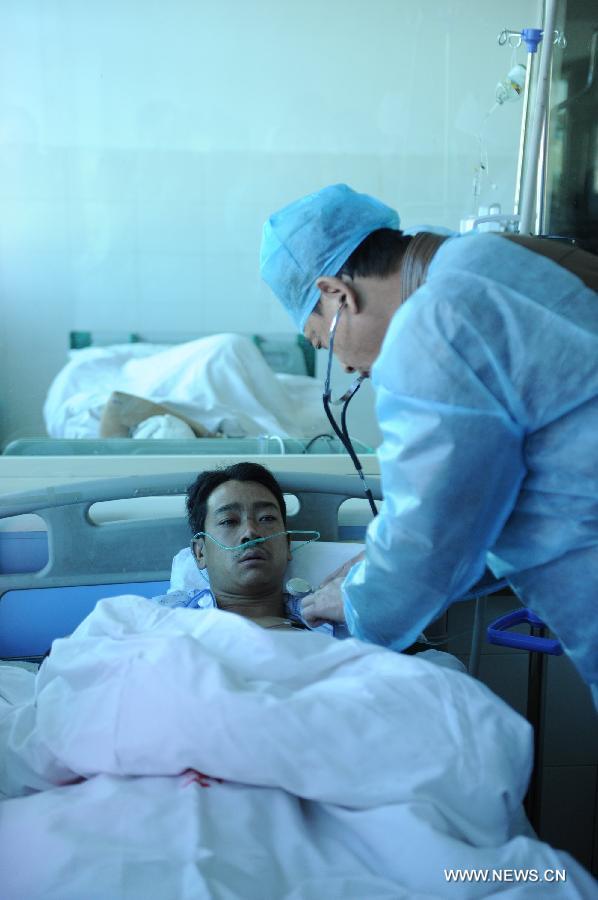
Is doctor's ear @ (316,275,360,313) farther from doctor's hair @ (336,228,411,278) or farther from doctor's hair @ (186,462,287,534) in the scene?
doctor's hair @ (186,462,287,534)

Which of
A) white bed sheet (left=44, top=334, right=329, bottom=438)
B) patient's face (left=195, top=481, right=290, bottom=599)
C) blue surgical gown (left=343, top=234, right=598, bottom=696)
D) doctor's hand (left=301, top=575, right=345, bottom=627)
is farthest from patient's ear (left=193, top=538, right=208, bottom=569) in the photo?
white bed sheet (left=44, top=334, right=329, bottom=438)

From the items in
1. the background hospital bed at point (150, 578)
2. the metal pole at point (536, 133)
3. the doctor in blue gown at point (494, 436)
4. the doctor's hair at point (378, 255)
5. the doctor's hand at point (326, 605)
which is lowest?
the background hospital bed at point (150, 578)

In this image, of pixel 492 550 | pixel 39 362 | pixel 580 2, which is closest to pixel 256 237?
pixel 39 362

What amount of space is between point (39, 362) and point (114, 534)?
4.71ft

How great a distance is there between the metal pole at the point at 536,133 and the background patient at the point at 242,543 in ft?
3.94

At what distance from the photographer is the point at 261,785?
1.24 metres

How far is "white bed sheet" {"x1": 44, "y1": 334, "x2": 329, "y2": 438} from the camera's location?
3.26m

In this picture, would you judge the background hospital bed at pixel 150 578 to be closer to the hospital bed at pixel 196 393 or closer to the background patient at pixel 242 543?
the background patient at pixel 242 543

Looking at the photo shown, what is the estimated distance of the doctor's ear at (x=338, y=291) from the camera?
147cm

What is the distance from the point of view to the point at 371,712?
1.24 meters

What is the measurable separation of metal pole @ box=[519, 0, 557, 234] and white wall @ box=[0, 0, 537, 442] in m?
0.73

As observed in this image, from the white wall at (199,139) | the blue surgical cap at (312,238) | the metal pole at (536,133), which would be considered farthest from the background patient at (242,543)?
the white wall at (199,139)

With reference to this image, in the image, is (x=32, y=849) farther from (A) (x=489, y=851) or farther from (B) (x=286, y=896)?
(A) (x=489, y=851)

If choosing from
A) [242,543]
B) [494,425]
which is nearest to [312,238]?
[494,425]
